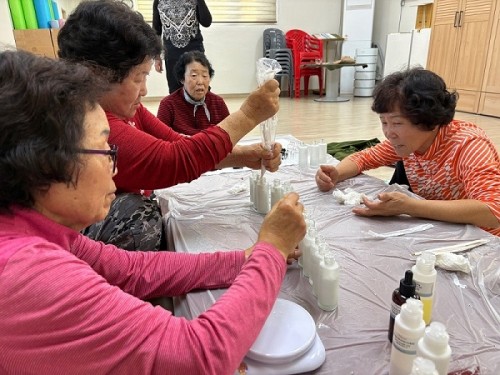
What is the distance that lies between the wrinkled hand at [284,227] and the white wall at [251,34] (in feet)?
21.3

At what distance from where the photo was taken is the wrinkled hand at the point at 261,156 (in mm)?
1485

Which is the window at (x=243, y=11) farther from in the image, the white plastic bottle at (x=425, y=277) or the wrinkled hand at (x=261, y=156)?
the white plastic bottle at (x=425, y=277)

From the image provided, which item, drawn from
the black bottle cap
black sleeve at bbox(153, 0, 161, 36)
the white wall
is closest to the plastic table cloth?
the black bottle cap

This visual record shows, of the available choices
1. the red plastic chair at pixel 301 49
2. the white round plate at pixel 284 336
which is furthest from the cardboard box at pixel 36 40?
the red plastic chair at pixel 301 49

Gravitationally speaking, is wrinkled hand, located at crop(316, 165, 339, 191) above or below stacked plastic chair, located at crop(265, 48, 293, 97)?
below

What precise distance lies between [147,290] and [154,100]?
6580 mm

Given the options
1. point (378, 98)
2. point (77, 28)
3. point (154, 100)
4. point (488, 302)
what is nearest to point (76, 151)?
point (77, 28)

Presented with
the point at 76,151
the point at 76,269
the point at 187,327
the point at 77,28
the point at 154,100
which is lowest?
the point at 154,100

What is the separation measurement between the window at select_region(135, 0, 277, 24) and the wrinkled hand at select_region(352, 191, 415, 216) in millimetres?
6409

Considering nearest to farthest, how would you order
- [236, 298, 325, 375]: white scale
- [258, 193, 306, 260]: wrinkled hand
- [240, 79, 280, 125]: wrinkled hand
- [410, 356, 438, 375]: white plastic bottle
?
[410, 356, 438, 375]: white plastic bottle < [236, 298, 325, 375]: white scale < [258, 193, 306, 260]: wrinkled hand < [240, 79, 280, 125]: wrinkled hand

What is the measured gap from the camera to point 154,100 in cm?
702

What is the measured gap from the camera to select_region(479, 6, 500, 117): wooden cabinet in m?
5.04

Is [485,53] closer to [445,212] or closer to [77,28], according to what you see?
[445,212]

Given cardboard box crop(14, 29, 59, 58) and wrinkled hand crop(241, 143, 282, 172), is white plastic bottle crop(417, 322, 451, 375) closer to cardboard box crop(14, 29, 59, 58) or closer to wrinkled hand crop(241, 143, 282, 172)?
wrinkled hand crop(241, 143, 282, 172)
